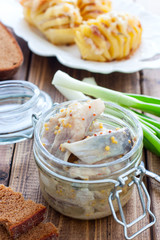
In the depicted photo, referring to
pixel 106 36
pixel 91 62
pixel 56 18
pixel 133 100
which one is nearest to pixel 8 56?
pixel 56 18

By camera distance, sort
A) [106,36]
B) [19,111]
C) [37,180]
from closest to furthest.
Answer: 1. [37,180]
2. [19,111]
3. [106,36]

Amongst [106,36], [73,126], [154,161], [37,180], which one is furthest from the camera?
[106,36]

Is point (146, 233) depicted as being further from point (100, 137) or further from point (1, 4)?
point (1, 4)

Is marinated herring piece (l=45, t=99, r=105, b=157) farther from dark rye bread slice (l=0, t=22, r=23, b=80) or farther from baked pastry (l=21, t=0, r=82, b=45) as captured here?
baked pastry (l=21, t=0, r=82, b=45)

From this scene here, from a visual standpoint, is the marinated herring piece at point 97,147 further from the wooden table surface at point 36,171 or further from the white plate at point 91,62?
the white plate at point 91,62

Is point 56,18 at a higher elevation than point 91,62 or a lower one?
higher

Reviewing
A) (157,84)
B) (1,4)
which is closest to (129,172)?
(157,84)

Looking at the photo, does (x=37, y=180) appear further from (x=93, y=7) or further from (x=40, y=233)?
(x=93, y=7)
